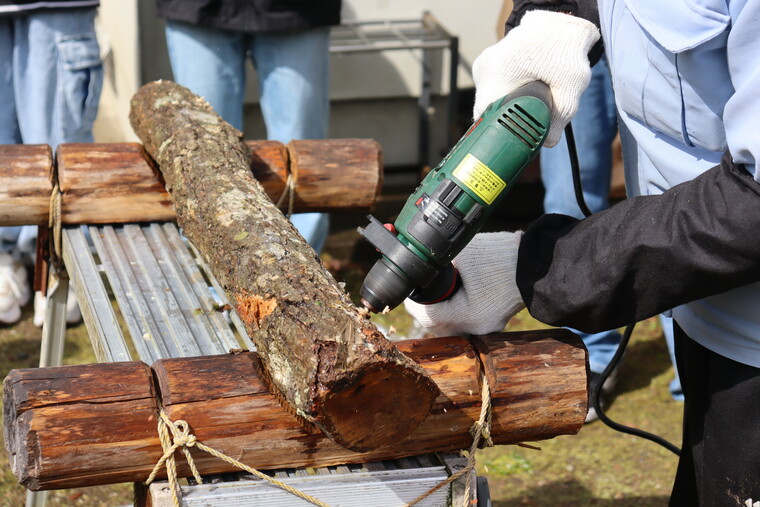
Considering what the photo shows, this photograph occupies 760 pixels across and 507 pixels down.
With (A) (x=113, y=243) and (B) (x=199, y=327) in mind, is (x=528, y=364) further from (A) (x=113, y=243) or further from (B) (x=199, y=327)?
(A) (x=113, y=243)

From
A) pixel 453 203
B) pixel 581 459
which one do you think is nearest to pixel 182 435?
pixel 453 203

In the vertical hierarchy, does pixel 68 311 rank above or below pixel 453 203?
below

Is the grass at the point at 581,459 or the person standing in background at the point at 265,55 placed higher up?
the person standing in background at the point at 265,55

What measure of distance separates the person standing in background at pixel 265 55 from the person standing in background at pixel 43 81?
39cm

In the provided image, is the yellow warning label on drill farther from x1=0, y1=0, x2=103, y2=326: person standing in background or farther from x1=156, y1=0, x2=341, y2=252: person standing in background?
x1=0, y1=0, x2=103, y2=326: person standing in background

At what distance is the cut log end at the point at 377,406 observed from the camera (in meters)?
1.33

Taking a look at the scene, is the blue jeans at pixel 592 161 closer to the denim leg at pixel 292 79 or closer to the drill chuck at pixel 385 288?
the denim leg at pixel 292 79

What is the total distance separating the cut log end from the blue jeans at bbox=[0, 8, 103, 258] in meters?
2.76

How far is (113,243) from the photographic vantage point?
2281mm

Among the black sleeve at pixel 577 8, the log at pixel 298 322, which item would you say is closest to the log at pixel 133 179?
the log at pixel 298 322

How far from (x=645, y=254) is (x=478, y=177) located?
33 cm

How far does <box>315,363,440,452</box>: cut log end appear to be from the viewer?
4.35ft

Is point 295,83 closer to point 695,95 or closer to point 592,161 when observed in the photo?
point 592,161

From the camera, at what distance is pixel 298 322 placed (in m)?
1.41
